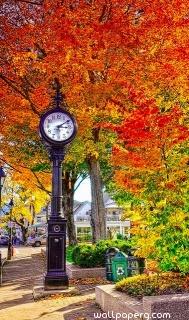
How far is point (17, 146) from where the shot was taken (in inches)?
900

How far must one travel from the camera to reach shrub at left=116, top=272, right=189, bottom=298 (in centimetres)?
724

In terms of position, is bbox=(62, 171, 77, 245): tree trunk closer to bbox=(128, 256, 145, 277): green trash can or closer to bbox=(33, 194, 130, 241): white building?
bbox=(128, 256, 145, 277): green trash can

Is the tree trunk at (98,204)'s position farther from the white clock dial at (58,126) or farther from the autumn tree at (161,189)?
the autumn tree at (161,189)

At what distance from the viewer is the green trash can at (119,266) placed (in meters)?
11.9

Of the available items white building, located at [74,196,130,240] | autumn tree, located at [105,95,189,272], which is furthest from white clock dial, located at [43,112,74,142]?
white building, located at [74,196,130,240]

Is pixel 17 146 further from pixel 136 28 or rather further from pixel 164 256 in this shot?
pixel 164 256

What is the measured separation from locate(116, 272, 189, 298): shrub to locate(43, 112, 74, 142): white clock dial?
5585 mm

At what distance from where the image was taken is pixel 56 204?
12.8m

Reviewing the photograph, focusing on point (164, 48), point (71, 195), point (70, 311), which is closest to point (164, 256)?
point (70, 311)

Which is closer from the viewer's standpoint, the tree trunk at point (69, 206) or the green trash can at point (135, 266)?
the green trash can at point (135, 266)

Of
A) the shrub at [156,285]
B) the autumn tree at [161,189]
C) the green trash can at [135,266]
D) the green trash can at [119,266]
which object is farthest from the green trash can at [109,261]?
the shrub at [156,285]

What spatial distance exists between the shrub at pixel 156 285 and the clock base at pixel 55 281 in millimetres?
3892

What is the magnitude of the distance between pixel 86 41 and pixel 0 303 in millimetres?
10776

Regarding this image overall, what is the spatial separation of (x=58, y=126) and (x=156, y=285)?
6.69 meters
